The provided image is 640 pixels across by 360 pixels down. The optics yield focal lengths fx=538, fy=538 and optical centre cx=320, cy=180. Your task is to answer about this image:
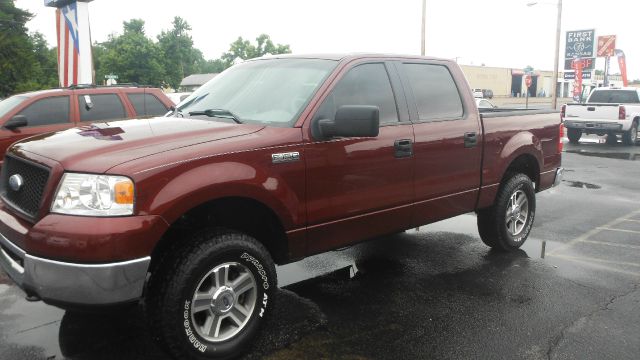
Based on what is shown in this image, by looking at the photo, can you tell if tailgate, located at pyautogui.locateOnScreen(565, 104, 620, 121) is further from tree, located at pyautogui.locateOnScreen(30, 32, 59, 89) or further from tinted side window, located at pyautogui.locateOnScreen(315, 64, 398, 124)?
tree, located at pyautogui.locateOnScreen(30, 32, 59, 89)

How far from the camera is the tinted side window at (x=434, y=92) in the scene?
456cm

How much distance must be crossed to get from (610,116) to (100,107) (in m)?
15.6

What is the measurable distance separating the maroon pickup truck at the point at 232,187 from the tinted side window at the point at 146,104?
4618mm

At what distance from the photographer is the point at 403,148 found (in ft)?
13.8

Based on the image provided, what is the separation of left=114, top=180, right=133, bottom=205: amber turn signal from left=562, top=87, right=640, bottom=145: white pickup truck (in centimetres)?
1722

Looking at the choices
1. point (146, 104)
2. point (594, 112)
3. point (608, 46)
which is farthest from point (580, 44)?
point (146, 104)

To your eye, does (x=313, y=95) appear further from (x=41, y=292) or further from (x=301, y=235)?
(x=41, y=292)

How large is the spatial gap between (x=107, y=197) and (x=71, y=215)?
8.0 inches

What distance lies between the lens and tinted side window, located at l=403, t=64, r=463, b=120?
4562 mm

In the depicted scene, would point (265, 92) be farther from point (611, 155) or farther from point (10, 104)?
point (611, 155)

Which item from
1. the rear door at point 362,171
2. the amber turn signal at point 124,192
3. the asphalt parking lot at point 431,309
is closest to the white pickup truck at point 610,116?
the asphalt parking lot at point 431,309

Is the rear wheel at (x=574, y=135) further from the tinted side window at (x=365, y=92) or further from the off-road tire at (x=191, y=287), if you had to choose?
the off-road tire at (x=191, y=287)

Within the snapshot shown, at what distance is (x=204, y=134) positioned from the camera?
3.30m

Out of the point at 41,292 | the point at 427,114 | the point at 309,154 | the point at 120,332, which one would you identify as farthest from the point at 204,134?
the point at 427,114
